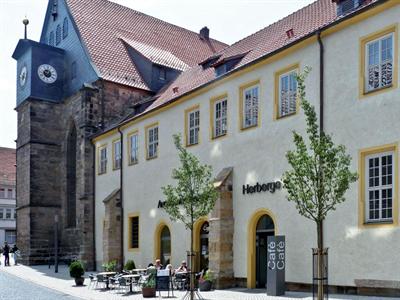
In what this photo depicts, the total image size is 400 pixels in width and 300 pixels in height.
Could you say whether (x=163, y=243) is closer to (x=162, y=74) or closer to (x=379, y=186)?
(x=379, y=186)

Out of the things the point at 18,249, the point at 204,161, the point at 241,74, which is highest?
the point at 241,74

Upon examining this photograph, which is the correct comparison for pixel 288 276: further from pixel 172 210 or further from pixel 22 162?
pixel 22 162

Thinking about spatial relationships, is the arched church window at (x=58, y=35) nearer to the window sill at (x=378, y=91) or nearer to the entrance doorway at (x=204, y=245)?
the entrance doorway at (x=204, y=245)

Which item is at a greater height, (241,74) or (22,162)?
(241,74)

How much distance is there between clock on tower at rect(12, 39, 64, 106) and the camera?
3941 cm

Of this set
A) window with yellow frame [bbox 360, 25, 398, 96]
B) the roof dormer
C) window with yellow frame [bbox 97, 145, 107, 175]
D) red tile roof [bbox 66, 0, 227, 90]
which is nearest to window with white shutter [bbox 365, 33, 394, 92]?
window with yellow frame [bbox 360, 25, 398, 96]

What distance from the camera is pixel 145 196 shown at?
89.7ft

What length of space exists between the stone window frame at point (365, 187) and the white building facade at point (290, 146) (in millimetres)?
28

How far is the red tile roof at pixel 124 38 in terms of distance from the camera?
36.7 m

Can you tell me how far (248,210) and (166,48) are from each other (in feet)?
78.3

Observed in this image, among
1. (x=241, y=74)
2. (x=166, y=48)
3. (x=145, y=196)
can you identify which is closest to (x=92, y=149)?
(x=145, y=196)

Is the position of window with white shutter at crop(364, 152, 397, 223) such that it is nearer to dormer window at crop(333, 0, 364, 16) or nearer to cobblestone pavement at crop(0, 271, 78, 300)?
dormer window at crop(333, 0, 364, 16)

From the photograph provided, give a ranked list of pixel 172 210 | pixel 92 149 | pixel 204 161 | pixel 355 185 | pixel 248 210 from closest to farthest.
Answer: pixel 355 185, pixel 172 210, pixel 248 210, pixel 204 161, pixel 92 149

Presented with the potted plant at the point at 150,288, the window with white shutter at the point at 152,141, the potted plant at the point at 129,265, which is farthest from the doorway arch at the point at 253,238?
the potted plant at the point at 129,265
